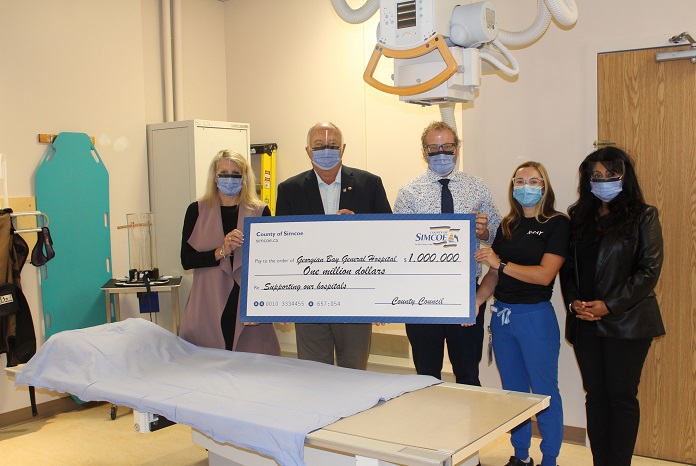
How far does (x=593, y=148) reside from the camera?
3908 millimetres

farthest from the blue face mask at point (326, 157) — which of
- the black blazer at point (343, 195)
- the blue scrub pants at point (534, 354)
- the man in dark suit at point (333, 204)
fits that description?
the blue scrub pants at point (534, 354)

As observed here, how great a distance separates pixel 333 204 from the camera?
11.6 feet

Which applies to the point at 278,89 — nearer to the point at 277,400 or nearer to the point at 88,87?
the point at 88,87

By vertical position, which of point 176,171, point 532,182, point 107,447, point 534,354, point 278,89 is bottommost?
point 107,447

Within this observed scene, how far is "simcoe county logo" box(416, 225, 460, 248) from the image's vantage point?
294 cm

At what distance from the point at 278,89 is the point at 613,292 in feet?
13.0

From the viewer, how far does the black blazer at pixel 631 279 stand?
3.04 metres

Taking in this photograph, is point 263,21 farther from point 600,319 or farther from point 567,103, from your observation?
point 600,319

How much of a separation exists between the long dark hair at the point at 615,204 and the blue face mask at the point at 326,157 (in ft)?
3.82

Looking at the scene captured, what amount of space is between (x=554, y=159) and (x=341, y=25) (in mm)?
2552

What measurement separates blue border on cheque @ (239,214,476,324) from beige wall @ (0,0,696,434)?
A: 4.53ft

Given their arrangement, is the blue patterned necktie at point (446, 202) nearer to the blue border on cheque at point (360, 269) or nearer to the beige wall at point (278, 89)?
the blue border on cheque at point (360, 269)

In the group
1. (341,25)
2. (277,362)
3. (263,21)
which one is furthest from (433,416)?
(263,21)

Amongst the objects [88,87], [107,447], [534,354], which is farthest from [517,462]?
[88,87]
